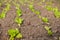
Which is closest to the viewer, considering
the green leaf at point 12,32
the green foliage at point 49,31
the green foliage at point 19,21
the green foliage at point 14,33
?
the green foliage at point 14,33

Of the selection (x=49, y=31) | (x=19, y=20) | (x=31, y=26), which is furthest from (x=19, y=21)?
(x=49, y=31)

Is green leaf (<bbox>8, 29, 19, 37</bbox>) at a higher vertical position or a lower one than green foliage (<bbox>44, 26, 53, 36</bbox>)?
higher

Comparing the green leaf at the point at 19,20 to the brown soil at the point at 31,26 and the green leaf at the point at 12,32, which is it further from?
the green leaf at the point at 12,32

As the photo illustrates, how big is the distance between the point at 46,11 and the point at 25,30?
3.89 metres

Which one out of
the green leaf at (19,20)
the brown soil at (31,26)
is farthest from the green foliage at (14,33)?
the green leaf at (19,20)

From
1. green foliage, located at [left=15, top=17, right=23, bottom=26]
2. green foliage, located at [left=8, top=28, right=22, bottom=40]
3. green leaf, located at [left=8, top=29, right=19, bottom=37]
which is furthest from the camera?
green foliage, located at [left=15, top=17, right=23, bottom=26]

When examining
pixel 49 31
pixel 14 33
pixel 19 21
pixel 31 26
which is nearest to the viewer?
pixel 14 33

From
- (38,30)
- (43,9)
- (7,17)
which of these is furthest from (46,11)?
(38,30)

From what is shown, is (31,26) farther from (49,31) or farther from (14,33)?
(14,33)

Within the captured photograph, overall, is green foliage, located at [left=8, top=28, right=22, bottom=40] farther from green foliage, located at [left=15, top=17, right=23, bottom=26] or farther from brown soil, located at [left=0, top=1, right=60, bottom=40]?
green foliage, located at [left=15, top=17, right=23, bottom=26]

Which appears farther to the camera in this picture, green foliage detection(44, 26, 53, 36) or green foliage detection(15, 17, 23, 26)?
green foliage detection(15, 17, 23, 26)

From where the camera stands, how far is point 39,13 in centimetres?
1242

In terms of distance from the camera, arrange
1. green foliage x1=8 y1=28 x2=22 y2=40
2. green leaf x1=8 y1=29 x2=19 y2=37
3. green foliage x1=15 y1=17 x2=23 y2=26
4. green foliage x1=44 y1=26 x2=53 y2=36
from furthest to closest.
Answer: green foliage x1=15 y1=17 x2=23 y2=26, green foliage x1=44 y1=26 x2=53 y2=36, green leaf x1=8 y1=29 x2=19 y2=37, green foliage x1=8 y1=28 x2=22 y2=40

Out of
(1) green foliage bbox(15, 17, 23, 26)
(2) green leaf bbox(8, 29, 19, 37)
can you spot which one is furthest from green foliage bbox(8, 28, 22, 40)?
(1) green foliage bbox(15, 17, 23, 26)
